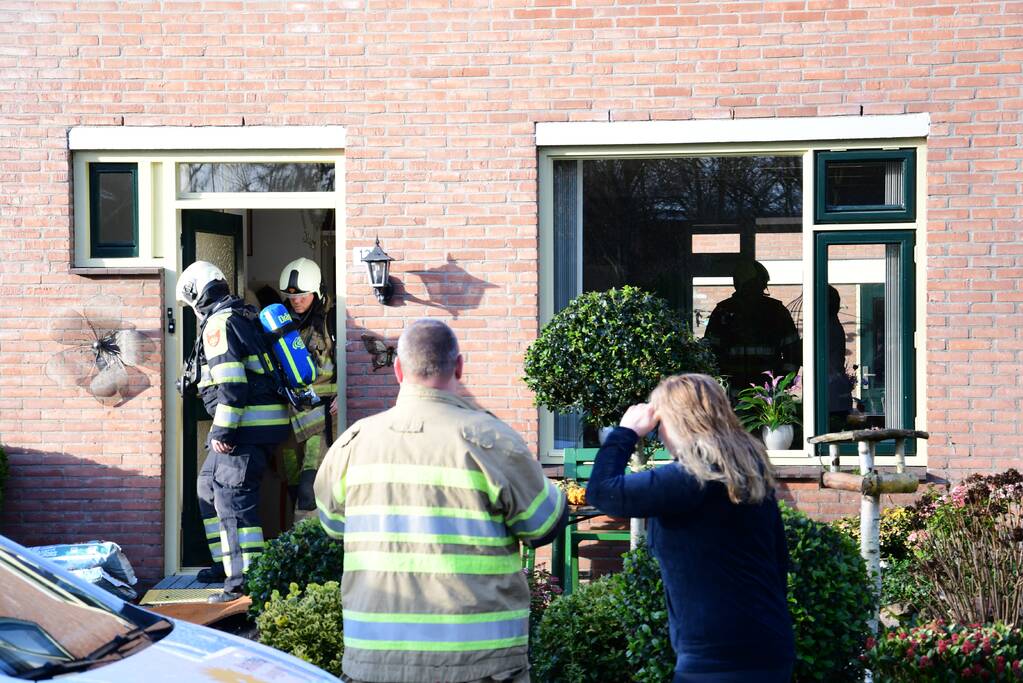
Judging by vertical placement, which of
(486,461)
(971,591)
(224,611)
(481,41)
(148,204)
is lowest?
(224,611)

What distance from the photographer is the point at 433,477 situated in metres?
3.73

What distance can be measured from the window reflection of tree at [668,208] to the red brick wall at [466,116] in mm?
432

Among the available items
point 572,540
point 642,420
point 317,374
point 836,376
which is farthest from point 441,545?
point 836,376

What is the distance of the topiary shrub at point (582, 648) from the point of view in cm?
545

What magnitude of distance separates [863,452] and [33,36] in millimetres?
6388

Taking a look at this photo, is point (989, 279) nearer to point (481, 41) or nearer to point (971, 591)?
point (971, 591)

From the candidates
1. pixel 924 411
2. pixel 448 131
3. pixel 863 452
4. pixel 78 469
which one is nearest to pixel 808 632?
pixel 863 452

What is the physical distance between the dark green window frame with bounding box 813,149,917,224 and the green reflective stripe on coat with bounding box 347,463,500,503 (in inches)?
215

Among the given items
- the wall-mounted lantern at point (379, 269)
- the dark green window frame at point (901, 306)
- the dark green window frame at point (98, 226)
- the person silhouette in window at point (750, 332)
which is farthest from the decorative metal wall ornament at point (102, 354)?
the dark green window frame at point (901, 306)

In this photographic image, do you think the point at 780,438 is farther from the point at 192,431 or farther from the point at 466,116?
the point at 192,431

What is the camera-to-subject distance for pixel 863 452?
6125 mm

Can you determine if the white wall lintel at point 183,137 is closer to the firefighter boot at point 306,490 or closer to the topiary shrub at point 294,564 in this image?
the firefighter boot at point 306,490

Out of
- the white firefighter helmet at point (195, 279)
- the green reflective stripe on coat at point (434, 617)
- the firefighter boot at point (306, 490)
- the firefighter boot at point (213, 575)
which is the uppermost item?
the white firefighter helmet at point (195, 279)

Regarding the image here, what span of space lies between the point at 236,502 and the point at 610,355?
119 inches
